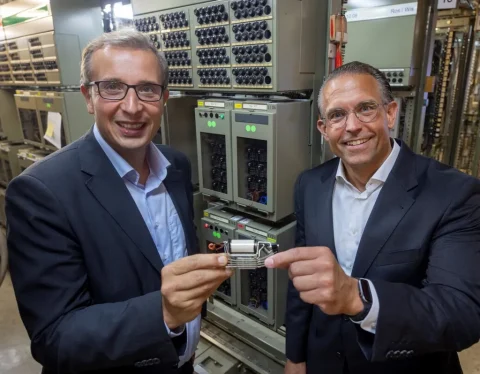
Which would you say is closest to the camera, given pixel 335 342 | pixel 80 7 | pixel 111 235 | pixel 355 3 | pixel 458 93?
pixel 111 235

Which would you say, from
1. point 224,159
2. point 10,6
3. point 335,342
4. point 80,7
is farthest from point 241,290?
point 10,6

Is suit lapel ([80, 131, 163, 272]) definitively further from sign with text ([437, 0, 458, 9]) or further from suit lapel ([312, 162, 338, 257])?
sign with text ([437, 0, 458, 9])

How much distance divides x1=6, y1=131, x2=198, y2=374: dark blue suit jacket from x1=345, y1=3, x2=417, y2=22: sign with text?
3.11 meters

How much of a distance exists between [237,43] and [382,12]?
6.40 ft

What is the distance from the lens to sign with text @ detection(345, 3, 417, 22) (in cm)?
303

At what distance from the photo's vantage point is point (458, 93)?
437 cm

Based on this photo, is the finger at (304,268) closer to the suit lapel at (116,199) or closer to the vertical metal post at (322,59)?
the suit lapel at (116,199)

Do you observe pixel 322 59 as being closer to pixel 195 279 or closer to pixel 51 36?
pixel 195 279

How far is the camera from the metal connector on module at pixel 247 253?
35.1 inches

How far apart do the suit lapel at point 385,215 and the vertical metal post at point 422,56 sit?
2.40 meters

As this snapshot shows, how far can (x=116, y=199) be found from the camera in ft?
3.53

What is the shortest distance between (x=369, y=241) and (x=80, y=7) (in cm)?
329

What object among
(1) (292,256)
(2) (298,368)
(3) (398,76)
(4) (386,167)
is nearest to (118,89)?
(1) (292,256)

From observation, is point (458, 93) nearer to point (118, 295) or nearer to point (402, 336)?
point (402, 336)
